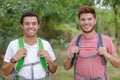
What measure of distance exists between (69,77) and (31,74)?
6812mm

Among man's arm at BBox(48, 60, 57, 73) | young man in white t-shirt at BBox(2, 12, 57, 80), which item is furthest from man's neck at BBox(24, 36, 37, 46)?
man's arm at BBox(48, 60, 57, 73)

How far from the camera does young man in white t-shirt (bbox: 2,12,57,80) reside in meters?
3.54

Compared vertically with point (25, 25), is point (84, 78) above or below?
below

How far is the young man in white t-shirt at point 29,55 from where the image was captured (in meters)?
3.54

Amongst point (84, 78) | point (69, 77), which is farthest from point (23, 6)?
point (69, 77)

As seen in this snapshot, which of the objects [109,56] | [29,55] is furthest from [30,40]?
[109,56]

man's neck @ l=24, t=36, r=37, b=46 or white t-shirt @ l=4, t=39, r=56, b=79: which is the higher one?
man's neck @ l=24, t=36, r=37, b=46

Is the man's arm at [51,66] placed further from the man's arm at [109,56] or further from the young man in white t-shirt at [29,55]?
the man's arm at [109,56]

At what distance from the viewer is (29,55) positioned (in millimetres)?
3590

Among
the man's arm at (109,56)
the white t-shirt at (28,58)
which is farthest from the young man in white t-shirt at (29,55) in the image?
the man's arm at (109,56)

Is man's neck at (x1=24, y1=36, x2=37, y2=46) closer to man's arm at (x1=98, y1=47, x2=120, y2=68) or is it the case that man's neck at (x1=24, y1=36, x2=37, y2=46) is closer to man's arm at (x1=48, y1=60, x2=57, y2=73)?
man's arm at (x1=48, y1=60, x2=57, y2=73)

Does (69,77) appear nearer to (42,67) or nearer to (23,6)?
(23,6)

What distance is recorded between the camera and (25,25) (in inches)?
143

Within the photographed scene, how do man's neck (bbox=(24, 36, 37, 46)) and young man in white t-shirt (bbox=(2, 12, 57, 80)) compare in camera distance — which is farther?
man's neck (bbox=(24, 36, 37, 46))
